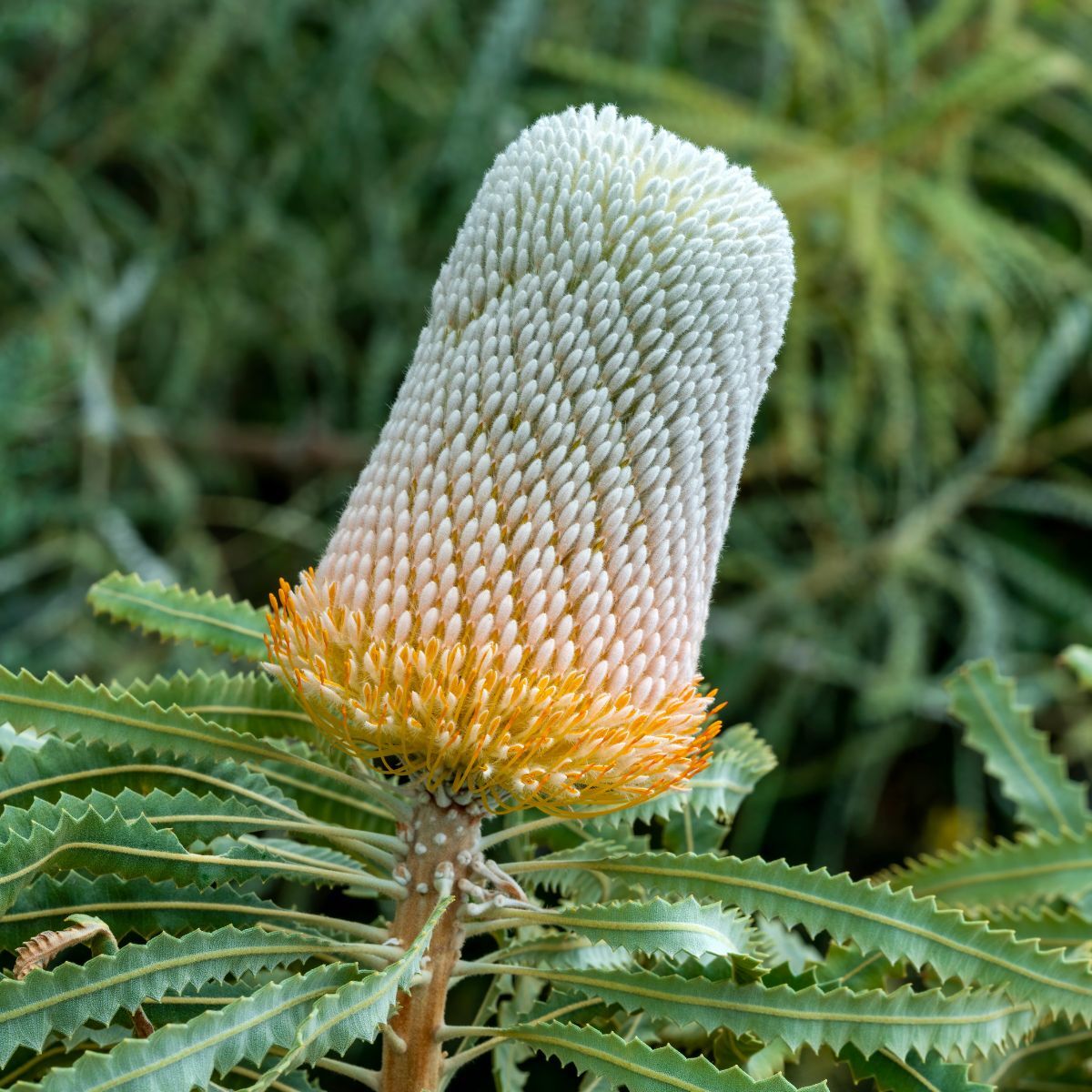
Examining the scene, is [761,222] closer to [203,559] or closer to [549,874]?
[549,874]

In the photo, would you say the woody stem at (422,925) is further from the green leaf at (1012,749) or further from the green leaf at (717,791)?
the green leaf at (1012,749)

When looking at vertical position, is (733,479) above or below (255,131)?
below

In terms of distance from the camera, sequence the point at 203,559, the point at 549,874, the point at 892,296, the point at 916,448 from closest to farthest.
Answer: the point at 549,874 < the point at 203,559 < the point at 892,296 < the point at 916,448

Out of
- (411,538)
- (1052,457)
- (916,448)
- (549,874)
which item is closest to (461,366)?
(411,538)

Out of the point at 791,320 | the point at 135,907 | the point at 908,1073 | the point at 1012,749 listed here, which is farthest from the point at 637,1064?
the point at 791,320

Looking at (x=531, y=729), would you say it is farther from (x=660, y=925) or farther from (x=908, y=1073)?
(x=908, y=1073)

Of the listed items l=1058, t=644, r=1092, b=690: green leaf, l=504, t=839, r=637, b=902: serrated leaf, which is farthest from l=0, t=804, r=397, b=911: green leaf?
l=1058, t=644, r=1092, b=690: green leaf
